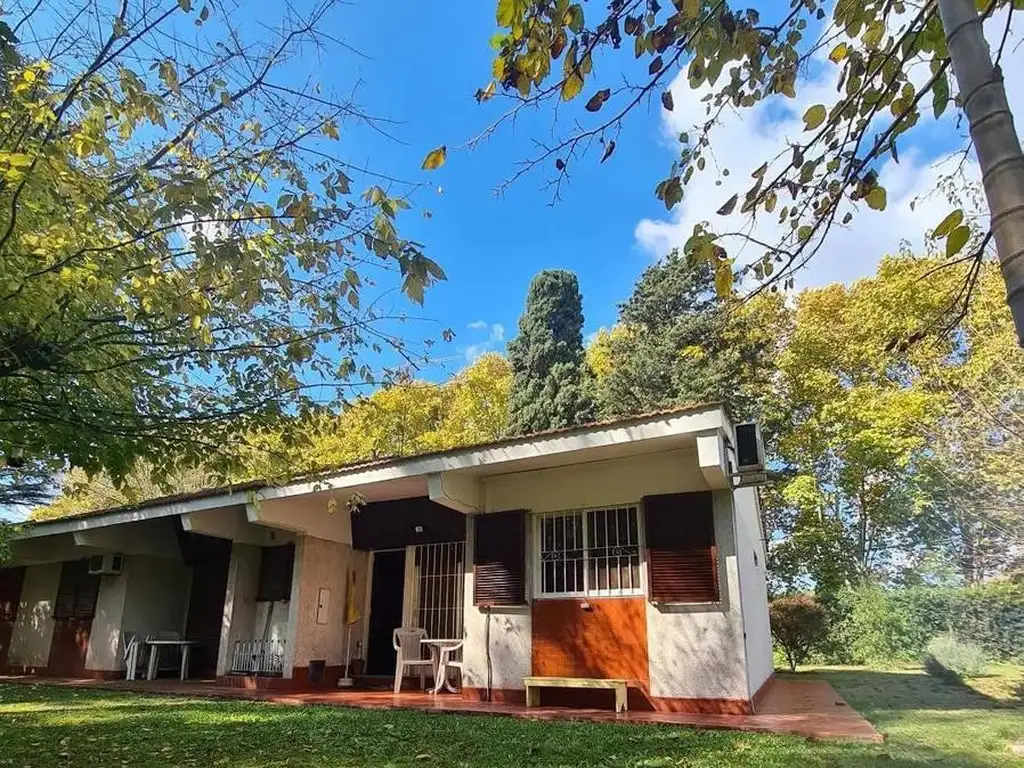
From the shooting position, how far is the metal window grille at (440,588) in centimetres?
1030

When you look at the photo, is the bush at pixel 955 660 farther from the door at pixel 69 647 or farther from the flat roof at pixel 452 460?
the door at pixel 69 647

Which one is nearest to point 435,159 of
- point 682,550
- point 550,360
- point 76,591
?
point 682,550

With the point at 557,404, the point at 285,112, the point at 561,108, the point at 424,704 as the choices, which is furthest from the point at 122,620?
the point at 557,404

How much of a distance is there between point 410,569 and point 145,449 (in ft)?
20.6

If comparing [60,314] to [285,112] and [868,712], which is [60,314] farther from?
[868,712]

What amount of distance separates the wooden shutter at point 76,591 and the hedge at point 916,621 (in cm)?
1650

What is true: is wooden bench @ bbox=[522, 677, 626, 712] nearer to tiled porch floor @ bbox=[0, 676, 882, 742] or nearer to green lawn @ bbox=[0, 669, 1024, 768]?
tiled porch floor @ bbox=[0, 676, 882, 742]

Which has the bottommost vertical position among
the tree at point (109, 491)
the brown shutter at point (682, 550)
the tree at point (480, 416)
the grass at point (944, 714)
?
the grass at point (944, 714)

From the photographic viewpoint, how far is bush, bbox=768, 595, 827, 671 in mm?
16125

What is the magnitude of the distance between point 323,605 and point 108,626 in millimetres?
4463

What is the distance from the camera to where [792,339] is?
2403 cm

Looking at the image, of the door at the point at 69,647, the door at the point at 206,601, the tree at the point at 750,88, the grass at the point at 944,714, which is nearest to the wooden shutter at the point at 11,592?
the door at the point at 69,647

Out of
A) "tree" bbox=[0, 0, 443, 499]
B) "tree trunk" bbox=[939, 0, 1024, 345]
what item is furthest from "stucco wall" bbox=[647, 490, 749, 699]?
"tree trunk" bbox=[939, 0, 1024, 345]

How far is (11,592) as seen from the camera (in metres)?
14.2
